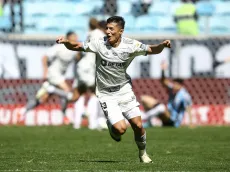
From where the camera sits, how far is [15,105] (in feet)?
65.6

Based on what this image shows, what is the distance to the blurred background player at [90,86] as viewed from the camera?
59.2 feet

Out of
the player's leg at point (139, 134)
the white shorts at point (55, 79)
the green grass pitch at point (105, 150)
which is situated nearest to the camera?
the green grass pitch at point (105, 150)

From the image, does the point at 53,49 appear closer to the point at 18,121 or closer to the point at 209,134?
the point at 18,121

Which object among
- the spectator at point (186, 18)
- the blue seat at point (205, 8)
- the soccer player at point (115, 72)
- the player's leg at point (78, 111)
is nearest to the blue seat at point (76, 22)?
the spectator at point (186, 18)

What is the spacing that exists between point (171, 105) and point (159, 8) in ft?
11.5

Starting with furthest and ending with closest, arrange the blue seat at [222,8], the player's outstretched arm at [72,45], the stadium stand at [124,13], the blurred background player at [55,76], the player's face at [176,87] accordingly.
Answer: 1. the blue seat at [222,8]
2. the stadium stand at [124,13]
3. the blurred background player at [55,76]
4. the player's face at [176,87]
5. the player's outstretched arm at [72,45]

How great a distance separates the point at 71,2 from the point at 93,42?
11752 millimetres

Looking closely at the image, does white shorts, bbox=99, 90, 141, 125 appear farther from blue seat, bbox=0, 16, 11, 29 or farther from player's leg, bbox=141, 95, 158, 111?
blue seat, bbox=0, 16, 11, 29

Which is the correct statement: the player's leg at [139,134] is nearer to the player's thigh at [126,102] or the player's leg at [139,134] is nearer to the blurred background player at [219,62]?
the player's thigh at [126,102]

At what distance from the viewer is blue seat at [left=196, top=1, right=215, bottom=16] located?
72.1ft

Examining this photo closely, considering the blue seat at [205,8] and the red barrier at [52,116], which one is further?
the blue seat at [205,8]

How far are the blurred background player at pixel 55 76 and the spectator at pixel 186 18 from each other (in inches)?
132

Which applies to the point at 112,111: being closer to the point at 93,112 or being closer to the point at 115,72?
the point at 115,72

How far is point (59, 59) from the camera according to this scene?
19938 mm
